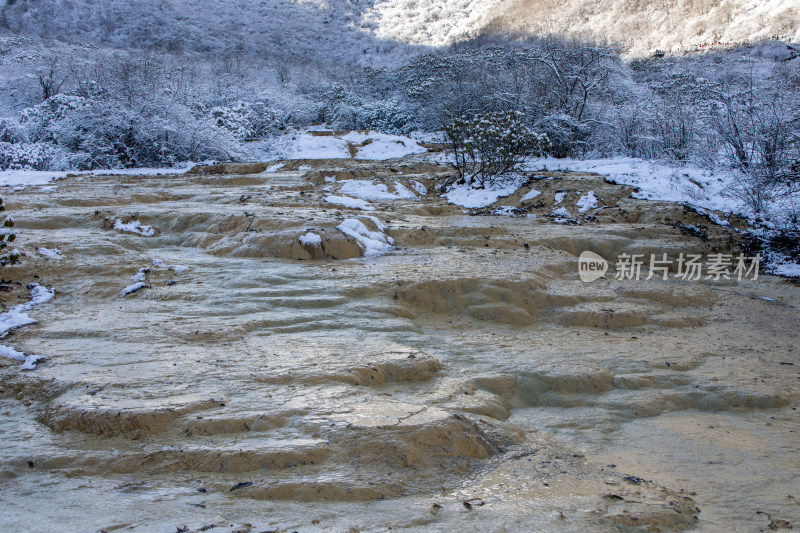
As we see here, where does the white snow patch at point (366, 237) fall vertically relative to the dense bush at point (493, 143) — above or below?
below

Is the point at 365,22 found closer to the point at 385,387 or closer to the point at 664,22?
the point at 664,22

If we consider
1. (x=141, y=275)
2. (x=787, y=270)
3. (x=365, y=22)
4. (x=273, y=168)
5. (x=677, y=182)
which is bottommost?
(x=787, y=270)

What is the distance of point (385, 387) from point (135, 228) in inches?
204

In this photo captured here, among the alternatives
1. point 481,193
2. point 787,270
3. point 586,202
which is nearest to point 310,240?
point 586,202

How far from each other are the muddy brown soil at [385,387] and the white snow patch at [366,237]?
14cm

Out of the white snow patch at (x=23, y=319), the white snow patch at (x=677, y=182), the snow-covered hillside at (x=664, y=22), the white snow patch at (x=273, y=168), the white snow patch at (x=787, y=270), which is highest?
the snow-covered hillside at (x=664, y=22)

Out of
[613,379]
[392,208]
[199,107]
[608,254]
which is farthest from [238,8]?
[613,379]

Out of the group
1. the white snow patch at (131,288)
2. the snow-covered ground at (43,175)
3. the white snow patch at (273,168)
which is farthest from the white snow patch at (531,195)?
the snow-covered ground at (43,175)

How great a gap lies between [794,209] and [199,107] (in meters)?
15.0

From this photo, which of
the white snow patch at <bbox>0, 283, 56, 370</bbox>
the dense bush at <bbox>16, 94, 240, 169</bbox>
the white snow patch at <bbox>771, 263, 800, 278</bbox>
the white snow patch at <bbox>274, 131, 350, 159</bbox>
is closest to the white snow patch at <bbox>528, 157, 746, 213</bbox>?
the white snow patch at <bbox>771, 263, 800, 278</bbox>

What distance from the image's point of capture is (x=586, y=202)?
30.0 ft

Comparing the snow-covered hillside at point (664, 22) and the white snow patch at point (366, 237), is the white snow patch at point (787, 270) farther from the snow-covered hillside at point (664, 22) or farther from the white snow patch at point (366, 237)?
the snow-covered hillside at point (664, 22)

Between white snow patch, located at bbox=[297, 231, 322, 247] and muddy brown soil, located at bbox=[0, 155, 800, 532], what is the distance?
4 cm

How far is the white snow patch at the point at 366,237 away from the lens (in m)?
6.58
